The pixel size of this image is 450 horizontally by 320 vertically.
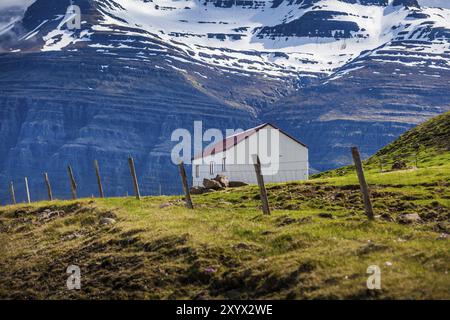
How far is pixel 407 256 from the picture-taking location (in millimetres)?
20078

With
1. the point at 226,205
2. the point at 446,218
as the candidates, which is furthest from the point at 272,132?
the point at 446,218

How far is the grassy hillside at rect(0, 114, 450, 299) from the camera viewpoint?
19.1 meters

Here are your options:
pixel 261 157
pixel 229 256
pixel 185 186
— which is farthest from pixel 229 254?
pixel 261 157

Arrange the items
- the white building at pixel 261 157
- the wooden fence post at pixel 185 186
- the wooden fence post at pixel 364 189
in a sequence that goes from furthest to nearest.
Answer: the white building at pixel 261 157 < the wooden fence post at pixel 185 186 < the wooden fence post at pixel 364 189

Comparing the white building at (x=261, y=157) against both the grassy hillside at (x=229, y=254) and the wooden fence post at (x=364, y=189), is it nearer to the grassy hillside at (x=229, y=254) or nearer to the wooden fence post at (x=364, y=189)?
the grassy hillside at (x=229, y=254)

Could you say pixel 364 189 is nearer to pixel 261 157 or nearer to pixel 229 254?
pixel 229 254

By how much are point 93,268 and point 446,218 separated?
15.9 metres

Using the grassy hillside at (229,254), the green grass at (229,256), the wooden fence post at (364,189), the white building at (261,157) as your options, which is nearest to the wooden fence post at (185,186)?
the grassy hillside at (229,254)

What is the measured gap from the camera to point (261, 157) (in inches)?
3327

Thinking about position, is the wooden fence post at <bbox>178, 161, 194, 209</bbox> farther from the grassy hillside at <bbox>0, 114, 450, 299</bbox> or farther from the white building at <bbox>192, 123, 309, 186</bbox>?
the white building at <bbox>192, 123, 309, 186</bbox>

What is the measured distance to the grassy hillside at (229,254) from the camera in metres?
19.1

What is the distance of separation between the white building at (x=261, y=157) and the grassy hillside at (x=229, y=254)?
155 feet

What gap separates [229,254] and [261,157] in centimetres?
6172
